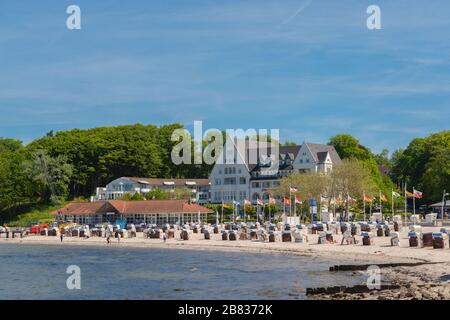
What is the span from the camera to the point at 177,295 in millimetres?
27141

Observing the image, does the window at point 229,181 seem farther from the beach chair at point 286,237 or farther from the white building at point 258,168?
the beach chair at point 286,237

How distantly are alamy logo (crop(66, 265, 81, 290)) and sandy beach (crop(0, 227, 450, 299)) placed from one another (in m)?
12.7

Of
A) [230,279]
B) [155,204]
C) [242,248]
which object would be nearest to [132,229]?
[155,204]

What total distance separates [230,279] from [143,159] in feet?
280

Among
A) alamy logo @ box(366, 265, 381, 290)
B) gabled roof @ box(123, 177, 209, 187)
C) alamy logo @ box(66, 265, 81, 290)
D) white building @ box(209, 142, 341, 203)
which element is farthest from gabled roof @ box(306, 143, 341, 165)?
alamy logo @ box(366, 265, 381, 290)

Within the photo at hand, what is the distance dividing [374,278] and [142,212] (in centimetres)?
5364

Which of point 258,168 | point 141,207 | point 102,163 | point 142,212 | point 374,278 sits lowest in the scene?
point 374,278

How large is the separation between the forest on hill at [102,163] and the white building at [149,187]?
554 centimetres

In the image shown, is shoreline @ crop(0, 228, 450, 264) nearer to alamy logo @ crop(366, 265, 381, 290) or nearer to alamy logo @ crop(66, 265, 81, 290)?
alamy logo @ crop(366, 265, 381, 290)

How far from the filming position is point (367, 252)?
41250 millimetres

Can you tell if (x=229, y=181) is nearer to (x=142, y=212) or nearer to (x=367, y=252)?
(x=142, y=212)

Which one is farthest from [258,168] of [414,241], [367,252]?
[367,252]
